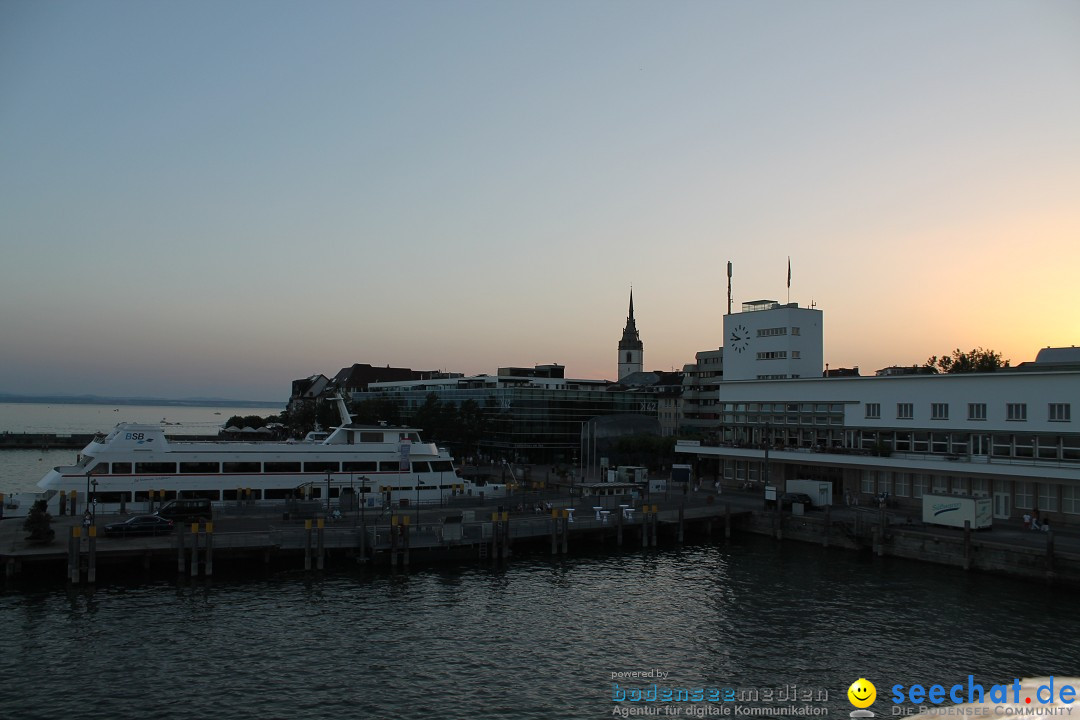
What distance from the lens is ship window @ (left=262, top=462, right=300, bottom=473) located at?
5531 centimetres

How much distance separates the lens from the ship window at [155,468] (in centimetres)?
5169

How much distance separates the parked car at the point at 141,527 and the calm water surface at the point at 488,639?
504cm

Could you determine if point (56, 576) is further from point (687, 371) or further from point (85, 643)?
point (687, 371)

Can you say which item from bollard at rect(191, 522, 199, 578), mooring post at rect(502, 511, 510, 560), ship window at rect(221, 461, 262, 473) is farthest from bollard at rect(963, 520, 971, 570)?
ship window at rect(221, 461, 262, 473)

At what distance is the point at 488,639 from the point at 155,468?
3220 cm

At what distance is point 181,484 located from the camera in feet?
173

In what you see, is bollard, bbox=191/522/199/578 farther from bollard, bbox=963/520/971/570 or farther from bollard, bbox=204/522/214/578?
bollard, bbox=963/520/971/570

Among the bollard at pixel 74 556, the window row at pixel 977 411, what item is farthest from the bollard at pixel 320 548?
the window row at pixel 977 411

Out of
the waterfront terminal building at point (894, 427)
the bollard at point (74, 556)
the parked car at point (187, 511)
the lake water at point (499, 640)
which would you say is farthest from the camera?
the waterfront terminal building at point (894, 427)

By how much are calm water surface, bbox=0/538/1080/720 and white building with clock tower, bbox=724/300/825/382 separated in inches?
1158

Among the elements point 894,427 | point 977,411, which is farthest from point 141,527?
point 977,411

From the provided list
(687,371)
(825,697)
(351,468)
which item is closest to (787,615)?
(825,697)

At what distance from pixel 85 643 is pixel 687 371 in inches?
4360

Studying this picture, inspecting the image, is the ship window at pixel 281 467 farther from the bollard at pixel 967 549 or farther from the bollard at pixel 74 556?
the bollard at pixel 967 549
